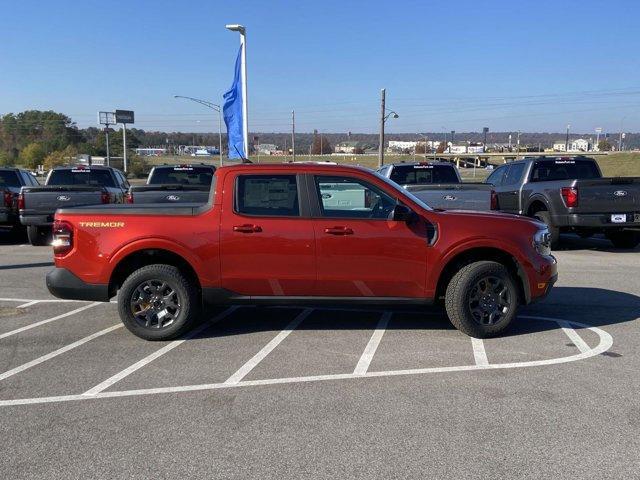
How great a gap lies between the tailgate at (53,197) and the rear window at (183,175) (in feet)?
4.66

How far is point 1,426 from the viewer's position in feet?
13.2

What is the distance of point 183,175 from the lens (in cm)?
1316

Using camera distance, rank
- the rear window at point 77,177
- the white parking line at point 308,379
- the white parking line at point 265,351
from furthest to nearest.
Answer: the rear window at point 77,177 < the white parking line at point 265,351 < the white parking line at point 308,379

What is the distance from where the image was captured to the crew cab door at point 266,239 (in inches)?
231

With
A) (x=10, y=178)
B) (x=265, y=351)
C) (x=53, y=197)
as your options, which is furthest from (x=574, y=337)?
(x=10, y=178)

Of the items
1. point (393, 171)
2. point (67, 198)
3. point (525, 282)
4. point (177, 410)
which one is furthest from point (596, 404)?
point (67, 198)

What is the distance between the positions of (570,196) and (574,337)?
609cm

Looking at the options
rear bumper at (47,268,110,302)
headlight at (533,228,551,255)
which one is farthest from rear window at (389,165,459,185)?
rear bumper at (47,268,110,302)

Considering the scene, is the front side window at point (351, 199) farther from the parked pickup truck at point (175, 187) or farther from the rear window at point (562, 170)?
the rear window at point (562, 170)

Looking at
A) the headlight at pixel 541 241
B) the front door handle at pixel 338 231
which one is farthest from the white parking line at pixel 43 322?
the headlight at pixel 541 241

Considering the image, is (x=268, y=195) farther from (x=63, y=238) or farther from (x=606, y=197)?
(x=606, y=197)

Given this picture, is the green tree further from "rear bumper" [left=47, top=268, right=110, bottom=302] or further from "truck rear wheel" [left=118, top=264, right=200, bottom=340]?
"truck rear wheel" [left=118, top=264, right=200, bottom=340]

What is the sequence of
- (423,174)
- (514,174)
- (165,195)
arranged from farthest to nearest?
(514,174)
(423,174)
(165,195)

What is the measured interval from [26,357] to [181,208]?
202 cm
